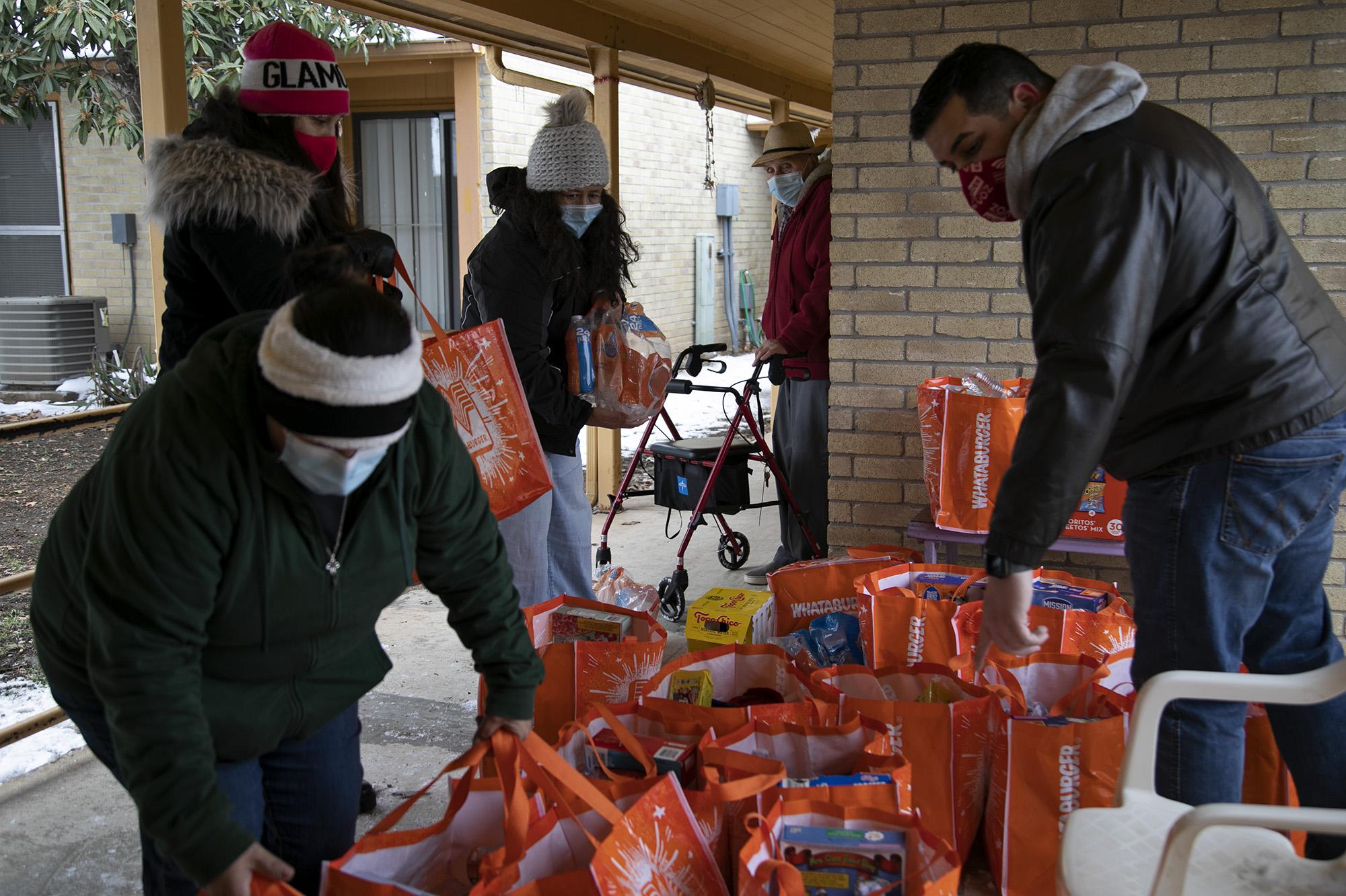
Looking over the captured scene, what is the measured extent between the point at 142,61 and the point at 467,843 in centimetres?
287

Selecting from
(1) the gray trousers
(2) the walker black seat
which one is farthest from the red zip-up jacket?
(2) the walker black seat

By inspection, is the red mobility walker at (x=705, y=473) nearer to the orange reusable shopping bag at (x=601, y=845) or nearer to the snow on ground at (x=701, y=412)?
the snow on ground at (x=701, y=412)

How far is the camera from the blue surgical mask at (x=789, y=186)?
5.39 metres

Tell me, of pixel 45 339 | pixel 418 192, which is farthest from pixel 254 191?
pixel 45 339

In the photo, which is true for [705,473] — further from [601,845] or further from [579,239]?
Answer: [601,845]

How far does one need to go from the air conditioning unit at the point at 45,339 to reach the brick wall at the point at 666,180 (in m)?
4.19

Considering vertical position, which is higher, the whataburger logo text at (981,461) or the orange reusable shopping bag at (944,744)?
the whataburger logo text at (981,461)

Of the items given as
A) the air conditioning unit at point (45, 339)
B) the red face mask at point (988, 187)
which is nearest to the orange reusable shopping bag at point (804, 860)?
the red face mask at point (988, 187)

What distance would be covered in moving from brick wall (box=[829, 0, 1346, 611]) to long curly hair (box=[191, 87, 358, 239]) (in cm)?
221

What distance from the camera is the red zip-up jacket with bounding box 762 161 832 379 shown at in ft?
16.1

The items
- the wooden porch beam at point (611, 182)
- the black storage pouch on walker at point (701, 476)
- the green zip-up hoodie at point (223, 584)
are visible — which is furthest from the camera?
the wooden porch beam at point (611, 182)

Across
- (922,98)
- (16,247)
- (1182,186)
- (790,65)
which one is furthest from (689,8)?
(16,247)

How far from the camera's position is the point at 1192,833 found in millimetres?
1498

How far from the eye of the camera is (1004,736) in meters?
2.53
